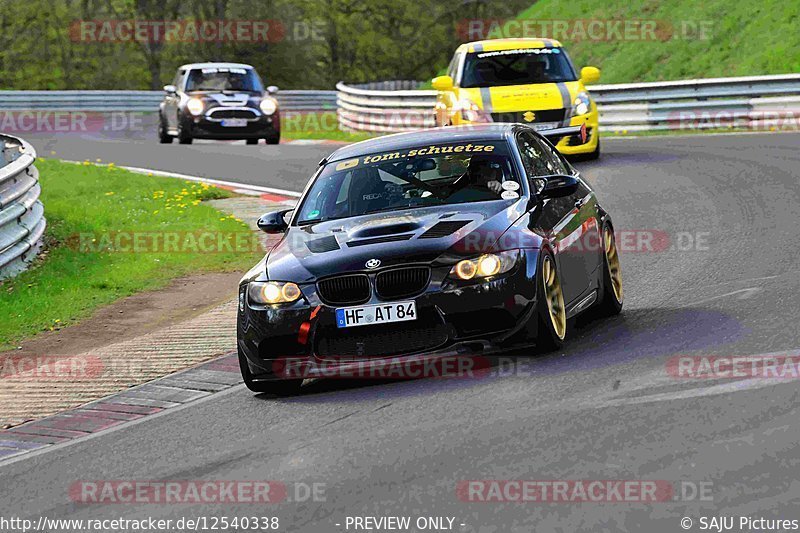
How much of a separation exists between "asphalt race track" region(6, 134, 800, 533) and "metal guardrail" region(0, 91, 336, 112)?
3477cm

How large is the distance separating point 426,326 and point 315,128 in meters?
28.7

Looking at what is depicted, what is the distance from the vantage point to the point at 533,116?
1973cm

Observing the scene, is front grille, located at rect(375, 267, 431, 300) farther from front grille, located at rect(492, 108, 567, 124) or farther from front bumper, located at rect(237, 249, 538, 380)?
front grille, located at rect(492, 108, 567, 124)

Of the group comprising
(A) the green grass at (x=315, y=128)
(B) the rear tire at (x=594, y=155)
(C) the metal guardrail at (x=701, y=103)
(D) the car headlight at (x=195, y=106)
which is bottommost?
(A) the green grass at (x=315, y=128)

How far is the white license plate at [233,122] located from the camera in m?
29.2

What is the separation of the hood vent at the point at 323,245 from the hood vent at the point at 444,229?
1.82 feet

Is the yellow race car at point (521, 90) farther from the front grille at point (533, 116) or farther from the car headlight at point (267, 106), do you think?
the car headlight at point (267, 106)

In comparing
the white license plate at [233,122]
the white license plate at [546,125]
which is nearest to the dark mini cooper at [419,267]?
the white license plate at [546,125]

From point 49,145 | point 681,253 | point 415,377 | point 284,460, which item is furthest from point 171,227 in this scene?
point 49,145

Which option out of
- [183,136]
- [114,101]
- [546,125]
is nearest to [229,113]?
[183,136]

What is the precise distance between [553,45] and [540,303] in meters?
13.4

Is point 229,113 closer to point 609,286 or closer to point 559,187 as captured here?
point 609,286

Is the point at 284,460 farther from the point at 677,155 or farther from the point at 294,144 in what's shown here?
the point at 294,144

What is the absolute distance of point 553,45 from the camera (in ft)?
70.5
